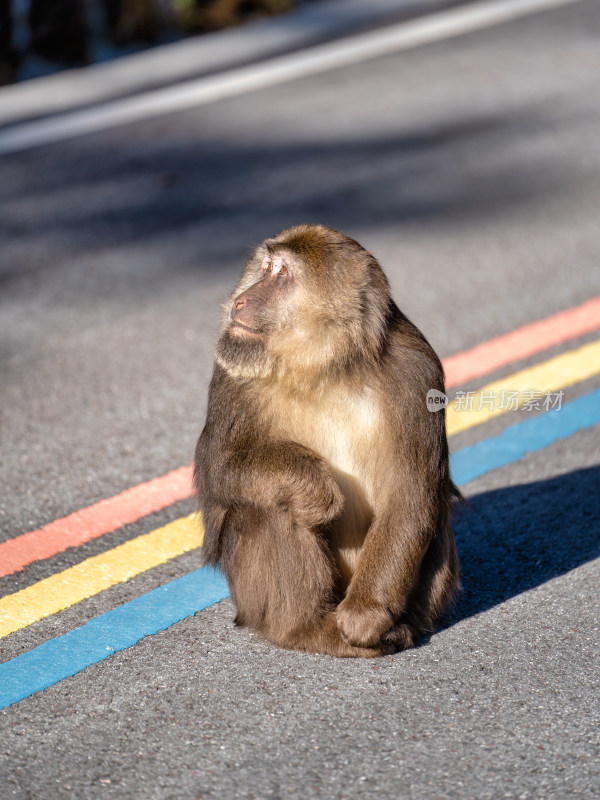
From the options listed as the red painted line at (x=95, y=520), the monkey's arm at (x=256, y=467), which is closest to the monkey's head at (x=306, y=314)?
the monkey's arm at (x=256, y=467)

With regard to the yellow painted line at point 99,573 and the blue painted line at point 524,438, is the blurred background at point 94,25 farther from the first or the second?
the yellow painted line at point 99,573

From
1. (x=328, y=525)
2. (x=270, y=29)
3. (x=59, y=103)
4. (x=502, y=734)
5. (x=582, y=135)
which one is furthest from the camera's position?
(x=270, y=29)

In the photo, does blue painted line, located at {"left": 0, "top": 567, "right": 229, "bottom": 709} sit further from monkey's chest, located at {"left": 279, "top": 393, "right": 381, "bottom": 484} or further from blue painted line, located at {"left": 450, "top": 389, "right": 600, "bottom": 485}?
blue painted line, located at {"left": 450, "top": 389, "right": 600, "bottom": 485}

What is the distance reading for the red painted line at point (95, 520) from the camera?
11.3 ft

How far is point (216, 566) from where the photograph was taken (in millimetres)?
2965

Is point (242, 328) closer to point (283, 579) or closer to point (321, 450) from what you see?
point (321, 450)

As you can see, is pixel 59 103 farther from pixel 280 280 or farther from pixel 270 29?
pixel 280 280

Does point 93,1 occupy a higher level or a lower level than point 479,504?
higher

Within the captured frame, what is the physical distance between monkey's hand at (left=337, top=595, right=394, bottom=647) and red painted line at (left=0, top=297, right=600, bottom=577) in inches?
43.1

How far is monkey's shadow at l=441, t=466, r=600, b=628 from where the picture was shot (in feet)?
10.7

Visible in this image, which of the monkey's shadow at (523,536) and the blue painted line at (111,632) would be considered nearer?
the blue painted line at (111,632)

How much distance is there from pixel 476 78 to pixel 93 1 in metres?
3.65

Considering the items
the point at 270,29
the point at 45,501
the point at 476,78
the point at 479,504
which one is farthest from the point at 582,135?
the point at 45,501

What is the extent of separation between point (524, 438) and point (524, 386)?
15.4 inches
